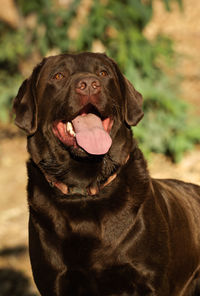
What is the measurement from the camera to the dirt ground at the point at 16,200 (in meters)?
4.68

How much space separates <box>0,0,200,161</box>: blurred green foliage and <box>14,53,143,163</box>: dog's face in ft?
14.1

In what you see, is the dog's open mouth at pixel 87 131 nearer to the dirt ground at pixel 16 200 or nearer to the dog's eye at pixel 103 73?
the dog's eye at pixel 103 73

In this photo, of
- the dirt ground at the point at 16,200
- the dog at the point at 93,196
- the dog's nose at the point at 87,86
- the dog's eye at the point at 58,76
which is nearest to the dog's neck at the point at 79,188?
the dog at the point at 93,196

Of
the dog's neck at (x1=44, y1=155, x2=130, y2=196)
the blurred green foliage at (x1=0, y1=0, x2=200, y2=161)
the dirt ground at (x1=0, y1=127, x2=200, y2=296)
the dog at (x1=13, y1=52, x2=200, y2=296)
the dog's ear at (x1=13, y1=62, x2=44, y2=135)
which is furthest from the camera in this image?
the blurred green foliage at (x1=0, y1=0, x2=200, y2=161)

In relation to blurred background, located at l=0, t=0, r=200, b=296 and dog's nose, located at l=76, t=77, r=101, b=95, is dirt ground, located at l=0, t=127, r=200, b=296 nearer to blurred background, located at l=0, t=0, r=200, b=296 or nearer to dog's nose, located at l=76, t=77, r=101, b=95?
blurred background, located at l=0, t=0, r=200, b=296

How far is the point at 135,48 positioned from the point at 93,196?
5475 mm

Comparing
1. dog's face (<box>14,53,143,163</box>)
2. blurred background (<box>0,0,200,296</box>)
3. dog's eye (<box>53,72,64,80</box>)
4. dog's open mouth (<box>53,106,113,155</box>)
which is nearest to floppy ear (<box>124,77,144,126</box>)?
dog's face (<box>14,53,143,163</box>)

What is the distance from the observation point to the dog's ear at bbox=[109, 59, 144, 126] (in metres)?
3.21

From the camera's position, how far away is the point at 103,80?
10.4ft

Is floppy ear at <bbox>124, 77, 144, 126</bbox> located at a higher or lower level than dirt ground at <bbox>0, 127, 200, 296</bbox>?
higher

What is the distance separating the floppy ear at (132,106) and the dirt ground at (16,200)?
2103mm

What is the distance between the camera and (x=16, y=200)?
6.75m

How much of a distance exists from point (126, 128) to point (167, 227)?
2.36ft

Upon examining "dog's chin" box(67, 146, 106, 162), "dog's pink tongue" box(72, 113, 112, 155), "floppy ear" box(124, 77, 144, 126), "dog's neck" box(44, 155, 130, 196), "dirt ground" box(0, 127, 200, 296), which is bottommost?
"dirt ground" box(0, 127, 200, 296)
